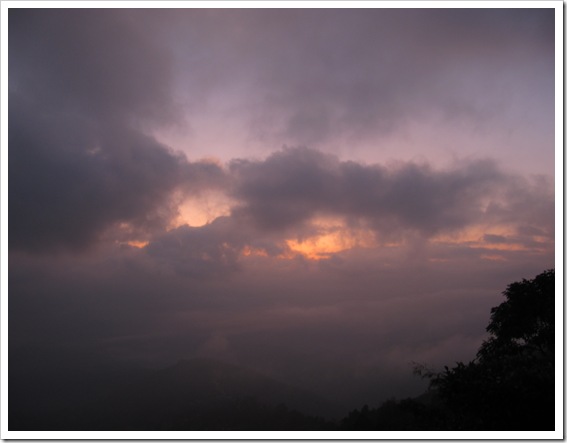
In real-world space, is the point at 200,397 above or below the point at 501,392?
below

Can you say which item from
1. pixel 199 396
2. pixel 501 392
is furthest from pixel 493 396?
pixel 199 396

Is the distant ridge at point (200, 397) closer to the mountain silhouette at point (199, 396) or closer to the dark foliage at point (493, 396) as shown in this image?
the mountain silhouette at point (199, 396)

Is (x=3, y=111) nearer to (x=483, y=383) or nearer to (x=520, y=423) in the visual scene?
(x=483, y=383)

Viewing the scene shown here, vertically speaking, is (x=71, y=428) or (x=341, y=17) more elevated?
(x=341, y=17)

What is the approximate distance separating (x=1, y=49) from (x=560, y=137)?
1591cm

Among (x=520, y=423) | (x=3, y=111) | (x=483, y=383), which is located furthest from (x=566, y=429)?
(x=3, y=111)

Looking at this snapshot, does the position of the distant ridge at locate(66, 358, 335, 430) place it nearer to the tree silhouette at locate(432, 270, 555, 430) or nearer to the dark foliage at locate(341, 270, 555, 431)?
the dark foliage at locate(341, 270, 555, 431)

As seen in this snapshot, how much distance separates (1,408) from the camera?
1195cm

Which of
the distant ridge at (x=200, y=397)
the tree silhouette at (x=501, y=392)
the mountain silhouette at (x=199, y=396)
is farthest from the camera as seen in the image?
the distant ridge at (x=200, y=397)

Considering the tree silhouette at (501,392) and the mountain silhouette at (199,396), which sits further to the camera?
the mountain silhouette at (199,396)

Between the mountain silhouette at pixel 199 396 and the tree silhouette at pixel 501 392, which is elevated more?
the tree silhouette at pixel 501 392

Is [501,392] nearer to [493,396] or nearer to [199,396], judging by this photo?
[493,396]

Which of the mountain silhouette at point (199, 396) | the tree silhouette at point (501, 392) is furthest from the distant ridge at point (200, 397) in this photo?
the tree silhouette at point (501, 392)

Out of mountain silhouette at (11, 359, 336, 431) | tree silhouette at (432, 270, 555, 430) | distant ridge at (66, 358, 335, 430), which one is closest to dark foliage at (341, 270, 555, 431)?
tree silhouette at (432, 270, 555, 430)
